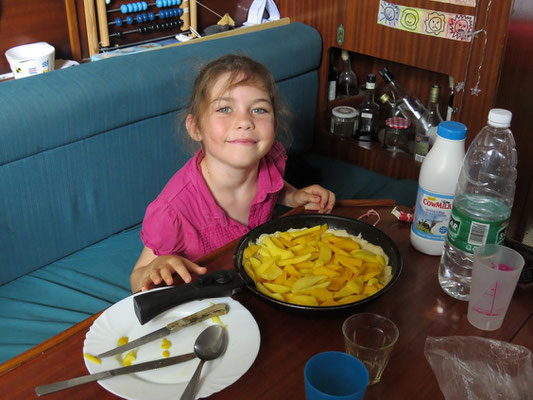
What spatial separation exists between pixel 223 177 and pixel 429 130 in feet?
3.71

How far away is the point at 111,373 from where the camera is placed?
817 mm

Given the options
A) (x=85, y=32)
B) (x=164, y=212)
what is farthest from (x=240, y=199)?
(x=85, y=32)

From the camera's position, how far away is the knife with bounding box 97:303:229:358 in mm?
875

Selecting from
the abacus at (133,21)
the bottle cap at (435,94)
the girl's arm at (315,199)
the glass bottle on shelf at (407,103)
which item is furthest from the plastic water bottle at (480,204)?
the abacus at (133,21)

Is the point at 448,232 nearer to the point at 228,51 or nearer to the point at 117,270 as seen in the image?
the point at 117,270

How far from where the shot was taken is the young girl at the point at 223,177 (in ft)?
4.30

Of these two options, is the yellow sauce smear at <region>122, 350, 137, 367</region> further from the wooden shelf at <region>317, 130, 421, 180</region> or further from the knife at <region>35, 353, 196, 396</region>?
the wooden shelf at <region>317, 130, 421, 180</region>

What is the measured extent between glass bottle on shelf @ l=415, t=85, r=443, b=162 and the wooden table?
1.16 metres

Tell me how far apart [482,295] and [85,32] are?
6.16ft

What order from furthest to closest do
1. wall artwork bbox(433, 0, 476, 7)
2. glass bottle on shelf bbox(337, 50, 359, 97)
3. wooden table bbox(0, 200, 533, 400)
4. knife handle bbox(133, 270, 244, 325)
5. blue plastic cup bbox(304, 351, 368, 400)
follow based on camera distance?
1. glass bottle on shelf bbox(337, 50, 359, 97)
2. wall artwork bbox(433, 0, 476, 7)
3. knife handle bbox(133, 270, 244, 325)
4. wooden table bbox(0, 200, 533, 400)
5. blue plastic cup bbox(304, 351, 368, 400)

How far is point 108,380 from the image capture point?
81 cm

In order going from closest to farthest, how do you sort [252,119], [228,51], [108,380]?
[108,380] → [252,119] → [228,51]

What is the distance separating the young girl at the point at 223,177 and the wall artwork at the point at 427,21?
0.83 meters

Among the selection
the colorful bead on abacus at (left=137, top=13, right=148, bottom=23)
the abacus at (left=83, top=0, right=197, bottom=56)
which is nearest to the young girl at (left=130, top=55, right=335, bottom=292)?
the abacus at (left=83, top=0, right=197, bottom=56)
